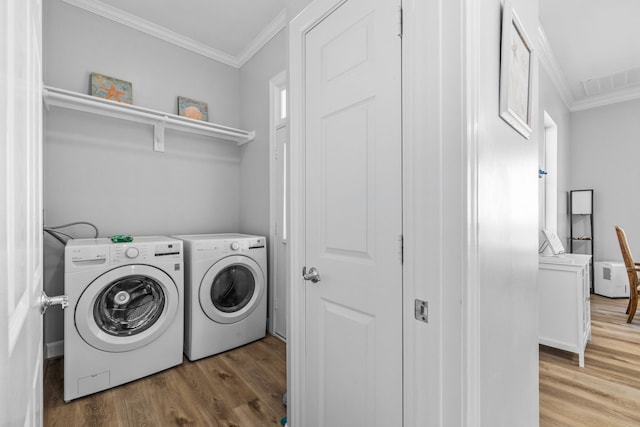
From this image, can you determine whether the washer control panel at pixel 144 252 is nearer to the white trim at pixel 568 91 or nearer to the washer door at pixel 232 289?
the washer door at pixel 232 289

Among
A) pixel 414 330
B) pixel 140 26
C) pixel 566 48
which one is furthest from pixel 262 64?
pixel 566 48

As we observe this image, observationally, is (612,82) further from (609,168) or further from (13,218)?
(13,218)

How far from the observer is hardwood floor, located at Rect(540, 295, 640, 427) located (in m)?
1.73

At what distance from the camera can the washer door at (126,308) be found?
6.21ft

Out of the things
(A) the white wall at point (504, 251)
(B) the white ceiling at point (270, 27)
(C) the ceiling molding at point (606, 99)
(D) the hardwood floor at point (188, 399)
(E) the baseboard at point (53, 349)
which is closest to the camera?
(A) the white wall at point (504, 251)

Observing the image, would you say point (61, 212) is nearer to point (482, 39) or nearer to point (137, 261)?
point (137, 261)

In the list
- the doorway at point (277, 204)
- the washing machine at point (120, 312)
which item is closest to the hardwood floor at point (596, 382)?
the doorway at point (277, 204)

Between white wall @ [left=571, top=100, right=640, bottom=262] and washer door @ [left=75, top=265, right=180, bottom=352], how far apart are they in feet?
18.4


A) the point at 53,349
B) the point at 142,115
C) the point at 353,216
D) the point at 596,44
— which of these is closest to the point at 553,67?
the point at 596,44

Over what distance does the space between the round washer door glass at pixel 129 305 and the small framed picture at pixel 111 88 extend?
1.54 meters

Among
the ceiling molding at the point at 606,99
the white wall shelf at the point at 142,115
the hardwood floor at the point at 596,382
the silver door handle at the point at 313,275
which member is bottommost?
the hardwood floor at the point at 596,382

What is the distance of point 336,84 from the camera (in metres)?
1.27

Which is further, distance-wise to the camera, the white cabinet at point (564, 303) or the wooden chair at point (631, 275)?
the wooden chair at point (631, 275)

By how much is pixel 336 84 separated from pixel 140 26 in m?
2.45
